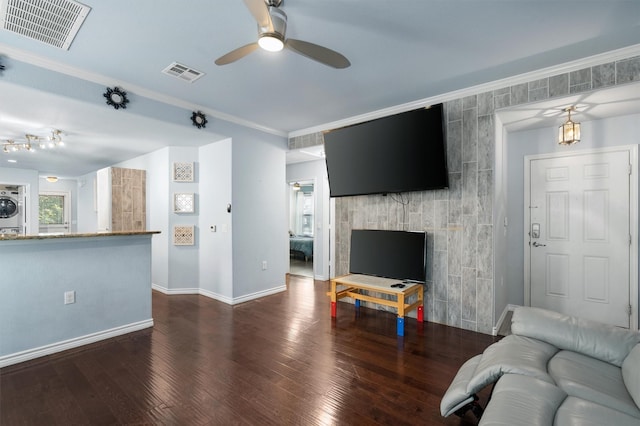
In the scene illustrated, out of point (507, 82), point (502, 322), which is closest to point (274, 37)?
point (507, 82)

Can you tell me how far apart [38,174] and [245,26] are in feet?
25.9

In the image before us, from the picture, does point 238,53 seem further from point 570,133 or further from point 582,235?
point 582,235

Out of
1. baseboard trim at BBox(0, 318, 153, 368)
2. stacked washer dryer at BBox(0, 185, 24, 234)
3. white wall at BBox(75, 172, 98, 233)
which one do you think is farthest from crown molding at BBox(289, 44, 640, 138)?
stacked washer dryer at BBox(0, 185, 24, 234)

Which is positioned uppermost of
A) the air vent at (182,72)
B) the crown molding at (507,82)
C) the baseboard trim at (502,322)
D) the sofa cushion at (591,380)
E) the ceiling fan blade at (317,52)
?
the air vent at (182,72)

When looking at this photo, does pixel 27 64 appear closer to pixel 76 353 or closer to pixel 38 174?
pixel 76 353

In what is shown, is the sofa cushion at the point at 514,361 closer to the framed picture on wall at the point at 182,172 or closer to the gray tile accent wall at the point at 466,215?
the gray tile accent wall at the point at 466,215

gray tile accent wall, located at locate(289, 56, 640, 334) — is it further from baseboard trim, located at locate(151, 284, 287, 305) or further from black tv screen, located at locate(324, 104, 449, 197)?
baseboard trim, located at locate(151, 284, 287, 305)

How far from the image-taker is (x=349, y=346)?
2.83m

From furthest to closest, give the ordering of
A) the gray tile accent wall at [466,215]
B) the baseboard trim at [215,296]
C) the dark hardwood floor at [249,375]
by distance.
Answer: the baseboard trim at [215,296]
the gray tile accent wall at [466,215]
the dark hardwood floor at [249,375]

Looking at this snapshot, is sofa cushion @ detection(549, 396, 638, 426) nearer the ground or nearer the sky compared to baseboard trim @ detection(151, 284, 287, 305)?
nearer the sky

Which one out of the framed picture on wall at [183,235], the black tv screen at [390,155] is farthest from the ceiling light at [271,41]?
the framed picture on wall at [183,235]

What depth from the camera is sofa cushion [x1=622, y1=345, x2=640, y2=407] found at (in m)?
1.33

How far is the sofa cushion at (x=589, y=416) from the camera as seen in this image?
1.14 m

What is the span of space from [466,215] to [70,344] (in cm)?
417
